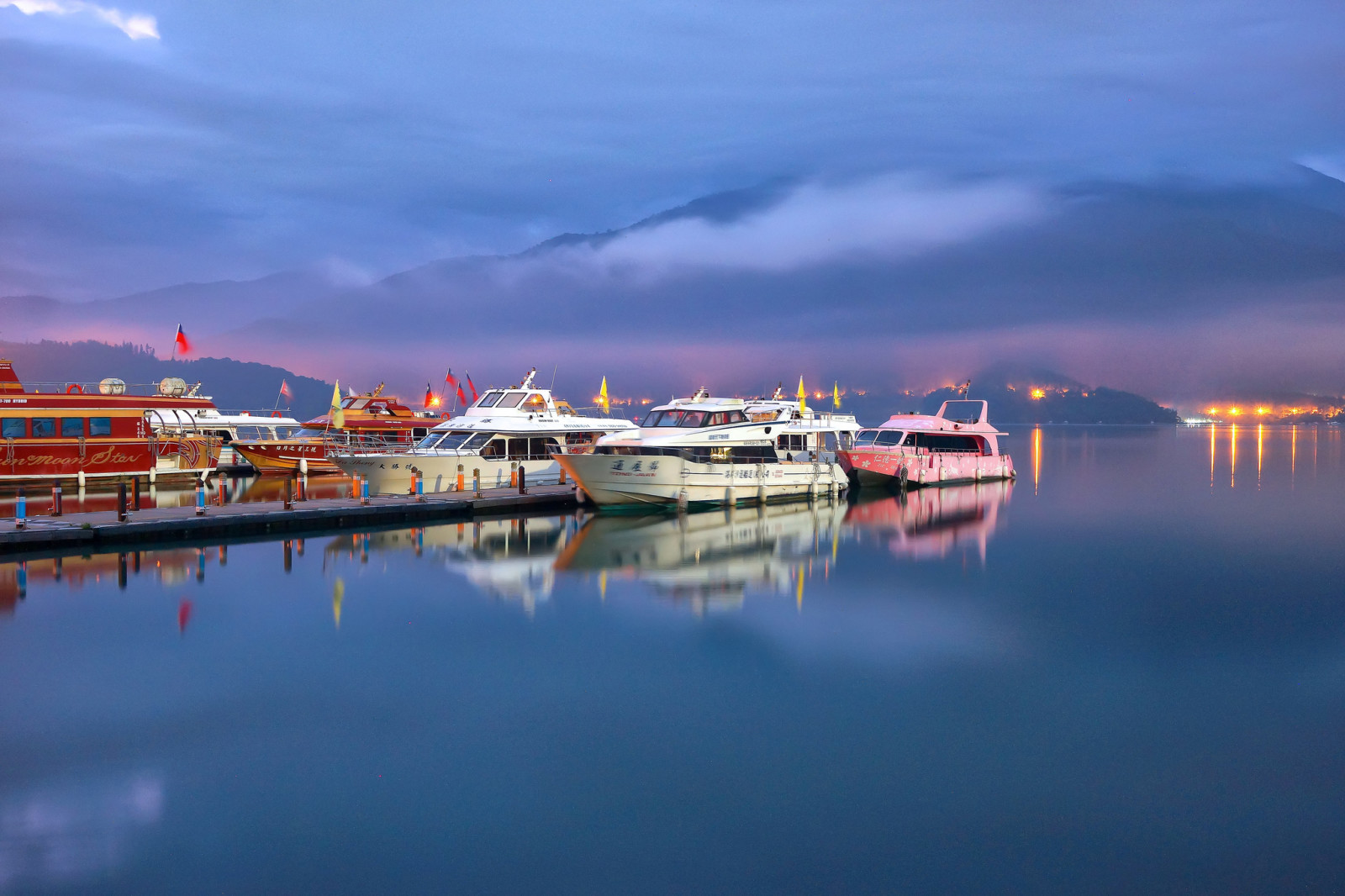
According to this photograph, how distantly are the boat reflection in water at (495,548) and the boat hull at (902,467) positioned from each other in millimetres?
18060

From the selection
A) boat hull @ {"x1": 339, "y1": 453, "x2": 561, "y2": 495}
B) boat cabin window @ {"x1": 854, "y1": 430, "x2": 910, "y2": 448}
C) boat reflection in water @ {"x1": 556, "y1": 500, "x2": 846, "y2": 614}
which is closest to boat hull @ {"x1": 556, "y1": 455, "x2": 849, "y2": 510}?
boat reflection in water @ {"x1": 556, "y1": 500, "x2": 846, "y2": 614}

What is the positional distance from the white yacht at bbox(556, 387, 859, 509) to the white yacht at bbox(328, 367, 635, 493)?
2.94 meters

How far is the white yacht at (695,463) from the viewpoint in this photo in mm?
32688

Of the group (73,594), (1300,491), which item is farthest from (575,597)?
(1300,491)

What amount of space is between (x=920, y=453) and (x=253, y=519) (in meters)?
32.0

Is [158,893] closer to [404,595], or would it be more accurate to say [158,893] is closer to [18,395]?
[404,595]

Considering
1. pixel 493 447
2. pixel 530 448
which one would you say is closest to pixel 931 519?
pixel 530 448

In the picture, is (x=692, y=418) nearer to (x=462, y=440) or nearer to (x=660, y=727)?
(x=462, y=440)

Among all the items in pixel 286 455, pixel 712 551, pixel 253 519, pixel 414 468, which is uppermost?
pixel 286 455

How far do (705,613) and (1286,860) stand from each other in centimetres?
1196

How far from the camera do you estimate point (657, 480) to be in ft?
108

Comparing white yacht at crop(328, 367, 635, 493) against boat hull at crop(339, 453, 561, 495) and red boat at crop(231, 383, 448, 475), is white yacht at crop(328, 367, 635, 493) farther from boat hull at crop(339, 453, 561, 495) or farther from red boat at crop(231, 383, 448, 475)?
red boat at crop(231, 383, 448, 475)

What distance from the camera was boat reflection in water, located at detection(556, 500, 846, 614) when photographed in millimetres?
22422

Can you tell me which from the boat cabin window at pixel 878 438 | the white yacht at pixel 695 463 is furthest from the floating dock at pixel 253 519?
the boat cabin window at pixel 878 438
